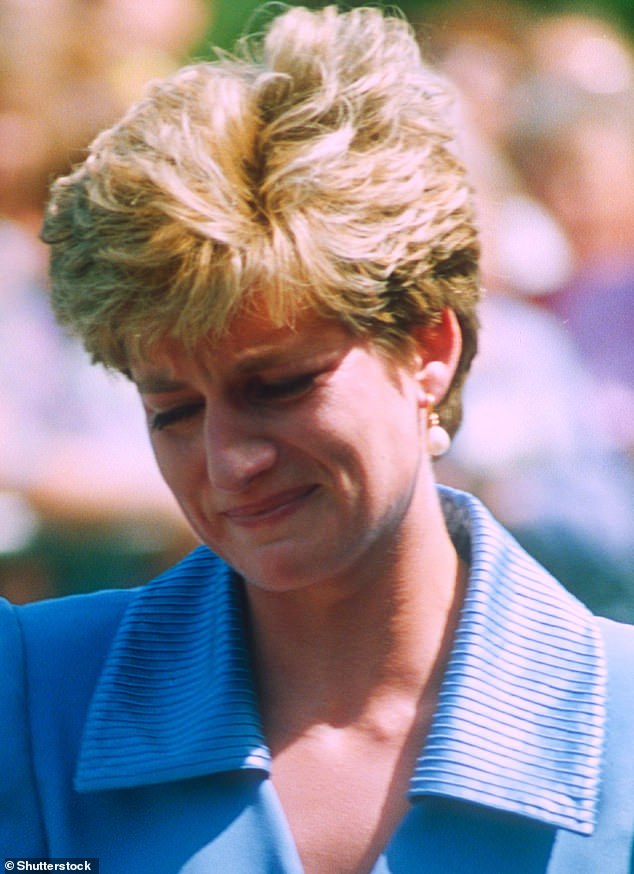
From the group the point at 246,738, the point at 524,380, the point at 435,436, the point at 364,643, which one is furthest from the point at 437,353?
the point at 524,380

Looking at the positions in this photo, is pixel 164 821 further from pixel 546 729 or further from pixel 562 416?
pixel 562 416

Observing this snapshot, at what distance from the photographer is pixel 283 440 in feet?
4.69

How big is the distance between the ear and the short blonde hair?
21 mm

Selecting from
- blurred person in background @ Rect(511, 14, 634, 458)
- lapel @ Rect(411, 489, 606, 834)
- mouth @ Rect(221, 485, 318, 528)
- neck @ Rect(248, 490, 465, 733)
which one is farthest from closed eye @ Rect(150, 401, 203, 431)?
blurred person in background @ Rect(511, 14, 634, 458)

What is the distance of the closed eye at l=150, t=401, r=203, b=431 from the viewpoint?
1.45 metres

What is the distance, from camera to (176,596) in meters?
1.71

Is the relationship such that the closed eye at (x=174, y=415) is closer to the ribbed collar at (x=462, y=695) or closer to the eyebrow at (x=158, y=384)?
the eyebrow at (x=158, y=384)

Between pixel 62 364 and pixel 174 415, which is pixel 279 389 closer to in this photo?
pixel 174 415

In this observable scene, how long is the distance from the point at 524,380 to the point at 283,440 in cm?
116

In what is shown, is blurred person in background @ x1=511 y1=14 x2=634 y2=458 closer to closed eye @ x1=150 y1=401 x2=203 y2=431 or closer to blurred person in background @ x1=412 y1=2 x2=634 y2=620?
blurred person in background @ x1=412 y1=2 x2=634 y2=620

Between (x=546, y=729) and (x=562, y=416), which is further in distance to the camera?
(x=562, y=416)

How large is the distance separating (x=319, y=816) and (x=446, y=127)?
737 mm

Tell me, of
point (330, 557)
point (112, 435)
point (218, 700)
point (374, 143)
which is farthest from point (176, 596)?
point (112, 435)

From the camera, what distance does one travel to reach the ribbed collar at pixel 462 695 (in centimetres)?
144
